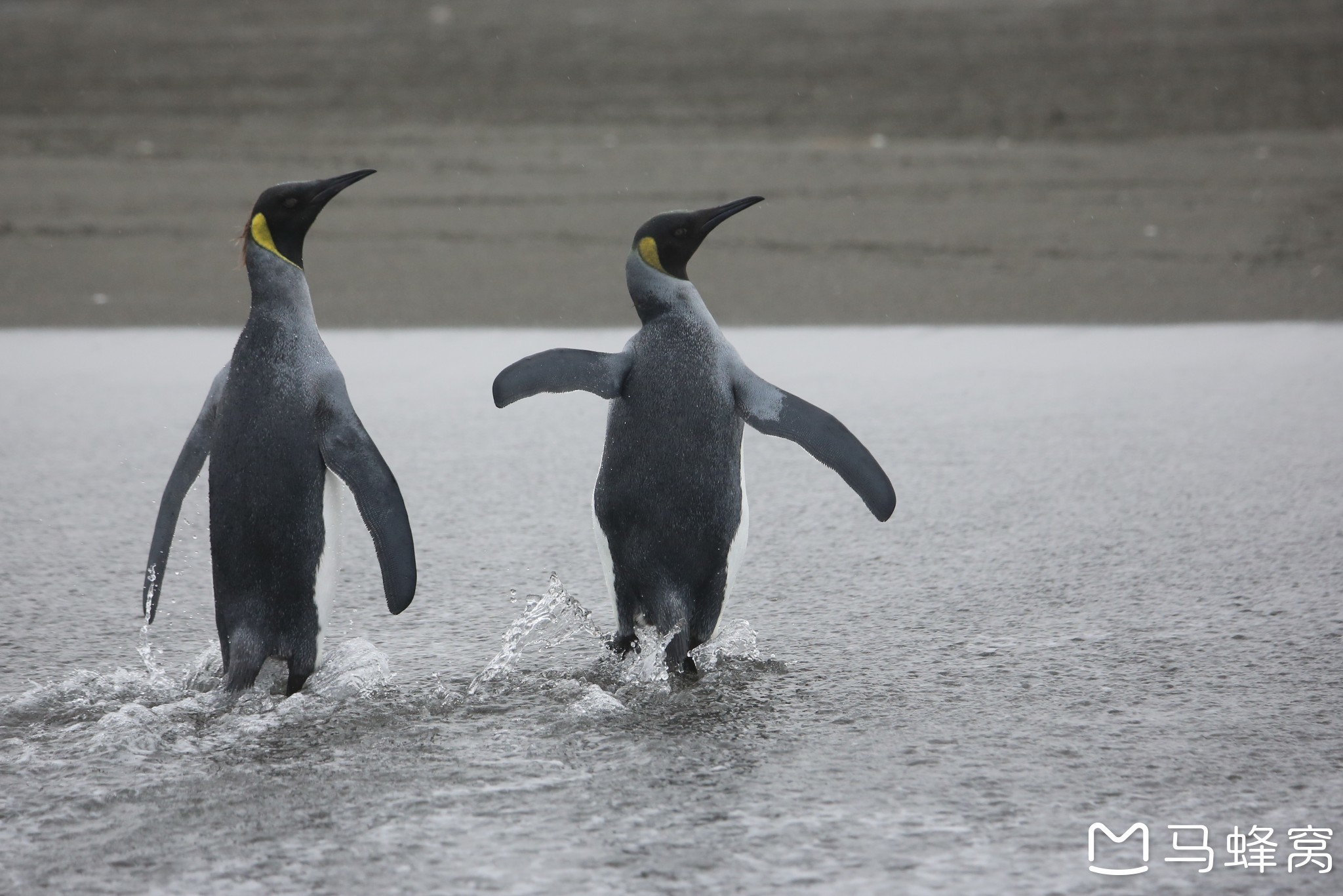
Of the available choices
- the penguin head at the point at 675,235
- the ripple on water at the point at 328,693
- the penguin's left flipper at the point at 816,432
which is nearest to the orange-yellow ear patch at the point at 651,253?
the penguin head at the point at 675,235

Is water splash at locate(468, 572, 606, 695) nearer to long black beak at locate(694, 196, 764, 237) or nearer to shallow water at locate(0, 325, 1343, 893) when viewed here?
shallow water at locate(0, 325, 1343, 893)

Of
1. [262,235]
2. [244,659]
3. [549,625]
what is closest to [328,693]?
[244,659]

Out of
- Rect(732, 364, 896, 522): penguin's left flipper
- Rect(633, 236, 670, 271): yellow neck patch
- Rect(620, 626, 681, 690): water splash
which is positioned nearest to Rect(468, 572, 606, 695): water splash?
Rect(620, 626, 681, 690): water splash

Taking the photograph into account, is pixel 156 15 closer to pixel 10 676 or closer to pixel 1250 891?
pixel 10 676

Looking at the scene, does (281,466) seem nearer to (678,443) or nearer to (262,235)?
(262,235)

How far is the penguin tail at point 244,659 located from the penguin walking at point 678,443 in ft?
2.07

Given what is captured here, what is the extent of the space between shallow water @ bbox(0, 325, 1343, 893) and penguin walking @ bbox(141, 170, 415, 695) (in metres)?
0.14

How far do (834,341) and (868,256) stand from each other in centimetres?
194

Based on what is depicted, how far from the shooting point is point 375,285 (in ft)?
26.3

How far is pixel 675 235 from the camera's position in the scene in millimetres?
2934

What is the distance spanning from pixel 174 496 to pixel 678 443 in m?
0.91

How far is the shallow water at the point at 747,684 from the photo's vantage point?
86.0 inches

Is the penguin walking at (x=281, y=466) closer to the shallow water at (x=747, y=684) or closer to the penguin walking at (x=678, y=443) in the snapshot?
the shallow water at (x=747, y=684)

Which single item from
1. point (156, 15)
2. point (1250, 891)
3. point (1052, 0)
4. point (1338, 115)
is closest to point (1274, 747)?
point (1250, 891)
